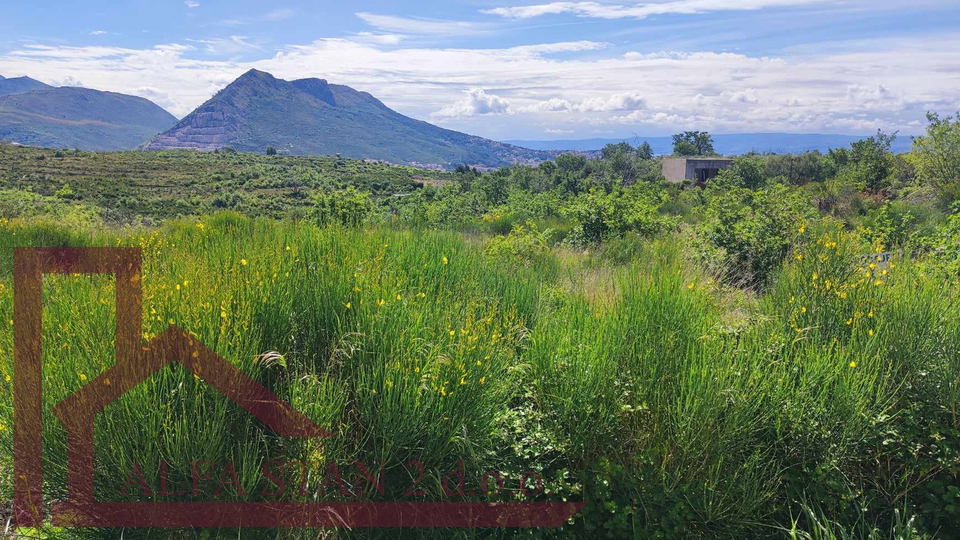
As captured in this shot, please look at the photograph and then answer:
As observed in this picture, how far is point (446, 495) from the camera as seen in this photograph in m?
3.12

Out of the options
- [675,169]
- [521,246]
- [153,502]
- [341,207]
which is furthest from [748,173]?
[153,502]

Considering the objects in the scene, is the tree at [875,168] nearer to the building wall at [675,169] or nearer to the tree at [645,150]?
the building wall at [675,169]

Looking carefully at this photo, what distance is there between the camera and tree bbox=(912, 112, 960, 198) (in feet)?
109

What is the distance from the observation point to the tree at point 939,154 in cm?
3338

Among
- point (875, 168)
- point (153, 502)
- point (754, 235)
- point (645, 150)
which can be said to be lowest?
point (153, 502)

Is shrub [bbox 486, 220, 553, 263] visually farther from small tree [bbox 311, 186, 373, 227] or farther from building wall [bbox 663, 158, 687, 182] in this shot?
building wall [bbox 663, 158, 687, 182]

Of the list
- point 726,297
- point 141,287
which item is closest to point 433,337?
point 141,287

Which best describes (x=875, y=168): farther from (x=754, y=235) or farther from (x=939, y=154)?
(x=754, y=235)

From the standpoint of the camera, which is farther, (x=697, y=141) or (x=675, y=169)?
(x=697, y=141)

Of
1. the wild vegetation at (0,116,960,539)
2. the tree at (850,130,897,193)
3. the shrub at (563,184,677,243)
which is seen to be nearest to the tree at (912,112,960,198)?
the tree at (850,130,897,193)

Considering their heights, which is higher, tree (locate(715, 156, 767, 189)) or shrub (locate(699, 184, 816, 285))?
tree (locate(715, 156, 767, 189))

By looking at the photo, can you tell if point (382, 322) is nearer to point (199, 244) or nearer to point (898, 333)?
point (199, 244)

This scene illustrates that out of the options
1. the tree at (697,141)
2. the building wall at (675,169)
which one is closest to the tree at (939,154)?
the building wall at (675,169)

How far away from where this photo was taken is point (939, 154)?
112 ft
